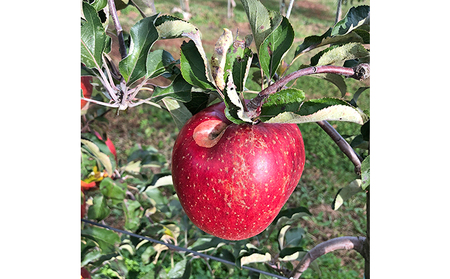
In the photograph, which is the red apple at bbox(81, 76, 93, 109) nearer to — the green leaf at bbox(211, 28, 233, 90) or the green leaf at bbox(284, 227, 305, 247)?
the green leaf at bbox(211, 28, 233, 90)

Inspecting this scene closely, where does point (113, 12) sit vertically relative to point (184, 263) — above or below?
above

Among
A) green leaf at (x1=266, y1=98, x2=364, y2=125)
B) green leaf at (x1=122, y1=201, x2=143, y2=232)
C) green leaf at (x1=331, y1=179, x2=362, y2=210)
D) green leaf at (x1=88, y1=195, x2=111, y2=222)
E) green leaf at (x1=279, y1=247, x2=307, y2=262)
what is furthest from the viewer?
green leaf at (x1=122, y1=201, x2=143, y2=232)

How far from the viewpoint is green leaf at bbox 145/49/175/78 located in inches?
22.3

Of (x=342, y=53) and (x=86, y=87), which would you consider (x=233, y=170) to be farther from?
(x=86, y=87)

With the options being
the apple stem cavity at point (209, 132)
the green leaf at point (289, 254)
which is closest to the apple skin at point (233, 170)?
the apple stem cavity at point (209, 132)

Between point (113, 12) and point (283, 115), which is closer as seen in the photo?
point (283, 115)

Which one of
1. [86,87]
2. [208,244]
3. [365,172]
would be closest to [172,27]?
[365,172]

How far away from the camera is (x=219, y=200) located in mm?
477

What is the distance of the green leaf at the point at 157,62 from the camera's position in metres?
0.57

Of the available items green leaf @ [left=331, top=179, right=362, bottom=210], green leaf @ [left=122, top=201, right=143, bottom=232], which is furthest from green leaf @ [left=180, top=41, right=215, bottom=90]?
green leaf @ [left=122, top=201, right=143, bottom=232]

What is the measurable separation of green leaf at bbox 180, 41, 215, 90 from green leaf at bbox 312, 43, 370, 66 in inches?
5.8
